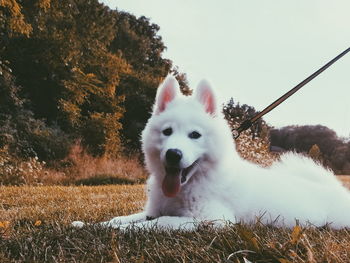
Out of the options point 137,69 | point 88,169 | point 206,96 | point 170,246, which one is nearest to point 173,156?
point 206,96

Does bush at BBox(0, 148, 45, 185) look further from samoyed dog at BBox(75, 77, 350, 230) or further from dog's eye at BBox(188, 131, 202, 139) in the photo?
dog's eye at BBox(188, 131, 202, 139)

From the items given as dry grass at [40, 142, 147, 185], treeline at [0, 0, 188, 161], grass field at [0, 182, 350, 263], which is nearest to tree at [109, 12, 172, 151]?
treeline at [0, 0, 188, 161]

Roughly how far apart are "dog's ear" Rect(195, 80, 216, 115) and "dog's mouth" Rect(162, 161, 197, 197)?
552 millimetres

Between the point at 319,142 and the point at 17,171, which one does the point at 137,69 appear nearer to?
the point at 319,142

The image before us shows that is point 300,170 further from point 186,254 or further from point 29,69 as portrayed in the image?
point 29,69

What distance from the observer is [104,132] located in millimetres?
14500

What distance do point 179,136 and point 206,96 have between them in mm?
467

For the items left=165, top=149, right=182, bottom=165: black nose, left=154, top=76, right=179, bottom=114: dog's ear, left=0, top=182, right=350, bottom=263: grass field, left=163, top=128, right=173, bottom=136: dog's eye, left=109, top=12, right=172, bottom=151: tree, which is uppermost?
left=109, top=12, right=172, bottom=151: tree

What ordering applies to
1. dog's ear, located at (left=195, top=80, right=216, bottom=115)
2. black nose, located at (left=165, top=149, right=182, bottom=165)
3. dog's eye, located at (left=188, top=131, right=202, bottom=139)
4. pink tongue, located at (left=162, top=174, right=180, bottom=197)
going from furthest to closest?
dog's ear, located at (left=195, top=80, right=216, bottom=115) → dog's eye, located at (left=188, top=131, right=202, bottom=139) → pink tongue, located at (left=162, top=174, right=180, bottom=197) → black nose, located at (left=165, top=149, right=182, bottom=165)

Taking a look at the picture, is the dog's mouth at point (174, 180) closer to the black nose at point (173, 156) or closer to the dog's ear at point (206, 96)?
the black nose at point (173, 156)

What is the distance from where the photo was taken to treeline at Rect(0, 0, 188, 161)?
11508mm

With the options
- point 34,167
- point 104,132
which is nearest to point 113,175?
point 34,167

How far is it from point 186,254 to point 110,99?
14724mm

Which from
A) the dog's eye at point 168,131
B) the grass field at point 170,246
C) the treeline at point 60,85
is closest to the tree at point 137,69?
the treeline at point 60,85
